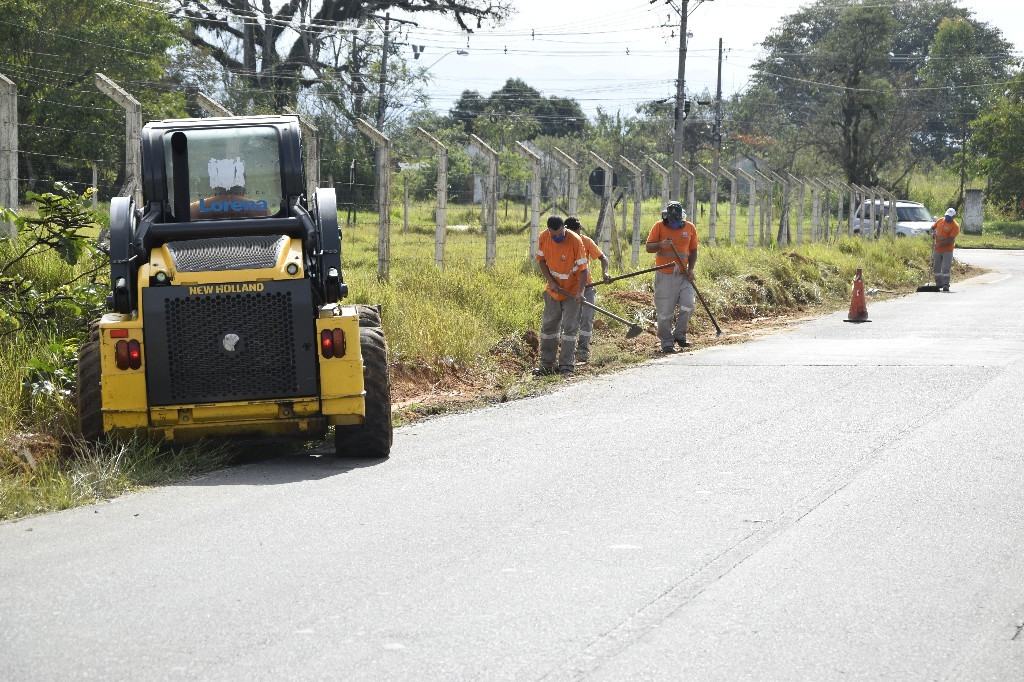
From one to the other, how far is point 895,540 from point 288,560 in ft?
10.1

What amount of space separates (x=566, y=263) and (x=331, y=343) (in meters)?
5.75

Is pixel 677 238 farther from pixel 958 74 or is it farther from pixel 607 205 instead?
pixel 958 74

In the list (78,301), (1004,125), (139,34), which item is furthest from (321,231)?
(1004,125)

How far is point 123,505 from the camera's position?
7656mm

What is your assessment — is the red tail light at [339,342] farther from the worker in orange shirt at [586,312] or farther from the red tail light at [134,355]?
the worker in orange shirt at [586,312]

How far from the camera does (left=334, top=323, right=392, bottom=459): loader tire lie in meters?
9.04

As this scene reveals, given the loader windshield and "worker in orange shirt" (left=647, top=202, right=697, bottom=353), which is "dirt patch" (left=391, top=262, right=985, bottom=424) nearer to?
"worker in orange shirt" (left=647, top=202, right=697, bottom=353)

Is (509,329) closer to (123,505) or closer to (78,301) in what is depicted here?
(78,301)

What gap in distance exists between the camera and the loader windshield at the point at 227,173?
370 inches

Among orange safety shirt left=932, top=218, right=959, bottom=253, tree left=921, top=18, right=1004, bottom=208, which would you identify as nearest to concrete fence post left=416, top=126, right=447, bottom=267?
orange safety shirt left=932, top=218, right=959, bottom=253

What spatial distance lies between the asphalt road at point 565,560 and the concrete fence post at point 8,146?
5023 mm

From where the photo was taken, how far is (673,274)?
1647cm

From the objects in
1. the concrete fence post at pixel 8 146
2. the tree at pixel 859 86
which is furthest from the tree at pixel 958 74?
the concrete fence post at pixel 8 146

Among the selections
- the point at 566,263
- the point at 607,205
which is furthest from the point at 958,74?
the point at 566,263
